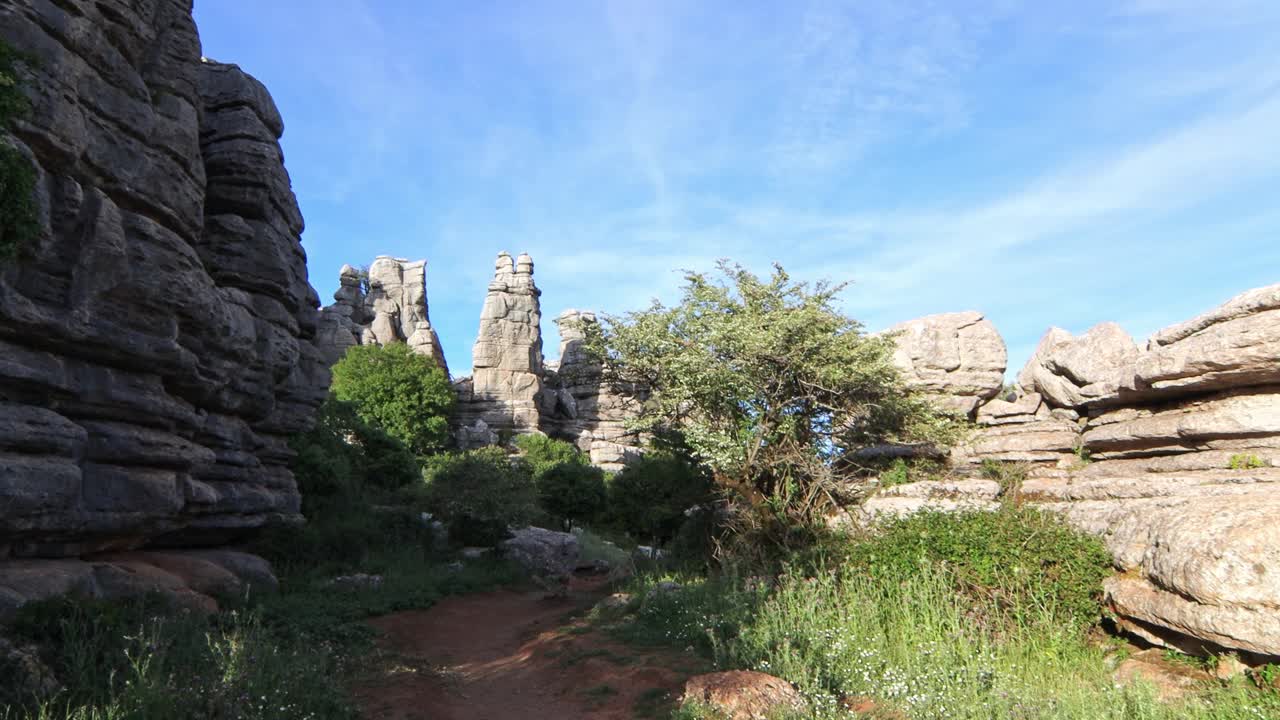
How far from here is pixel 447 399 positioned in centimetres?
5025

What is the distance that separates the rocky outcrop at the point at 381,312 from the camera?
182 ft

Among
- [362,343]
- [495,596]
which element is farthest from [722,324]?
[362,343]

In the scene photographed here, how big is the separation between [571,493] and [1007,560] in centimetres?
2430

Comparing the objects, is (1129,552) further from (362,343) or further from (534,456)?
(362,343)

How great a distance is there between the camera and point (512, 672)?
1007 cm

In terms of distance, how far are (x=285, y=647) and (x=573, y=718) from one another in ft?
15.2

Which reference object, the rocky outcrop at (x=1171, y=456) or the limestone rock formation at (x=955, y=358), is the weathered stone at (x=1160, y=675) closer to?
the rocky outcrop at (x=1171, y=456)

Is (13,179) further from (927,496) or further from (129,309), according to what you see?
(927,496)

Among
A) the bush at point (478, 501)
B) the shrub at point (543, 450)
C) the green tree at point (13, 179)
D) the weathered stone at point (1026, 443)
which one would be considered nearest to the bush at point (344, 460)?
the bush at point (478, 501)

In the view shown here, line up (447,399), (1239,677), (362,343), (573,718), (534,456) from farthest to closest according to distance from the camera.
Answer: (362,343) → (447,399) → (534,456) → (573,718) → (1239,677)

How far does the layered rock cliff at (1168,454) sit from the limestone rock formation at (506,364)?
128ft

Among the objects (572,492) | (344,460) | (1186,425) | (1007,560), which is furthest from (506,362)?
(1007,560)

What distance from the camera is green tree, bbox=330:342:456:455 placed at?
155 feet

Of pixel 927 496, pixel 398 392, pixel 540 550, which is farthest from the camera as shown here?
pixel 398 392
